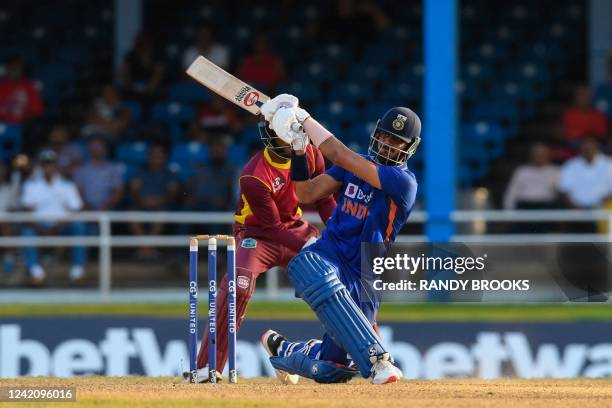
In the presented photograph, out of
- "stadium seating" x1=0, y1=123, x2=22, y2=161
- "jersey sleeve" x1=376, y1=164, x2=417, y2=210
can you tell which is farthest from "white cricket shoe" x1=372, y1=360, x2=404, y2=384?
"stadium seating" x1=0, y1=123, x2=22, y2=161

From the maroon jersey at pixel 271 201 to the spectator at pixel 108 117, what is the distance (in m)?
6.73

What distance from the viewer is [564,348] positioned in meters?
12.4

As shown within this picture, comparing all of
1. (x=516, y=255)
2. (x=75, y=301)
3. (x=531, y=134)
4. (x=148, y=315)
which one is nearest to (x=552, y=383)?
(x=516, y=255)

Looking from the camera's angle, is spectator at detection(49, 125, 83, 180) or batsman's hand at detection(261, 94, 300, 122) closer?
batsman's hand at detection(261, 94, 300, 122)

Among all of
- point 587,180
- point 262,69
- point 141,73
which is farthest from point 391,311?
point 141,73

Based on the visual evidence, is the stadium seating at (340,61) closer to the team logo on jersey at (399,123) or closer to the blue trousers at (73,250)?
the blue trousers at (73,250)

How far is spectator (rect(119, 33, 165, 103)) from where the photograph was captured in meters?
16.6

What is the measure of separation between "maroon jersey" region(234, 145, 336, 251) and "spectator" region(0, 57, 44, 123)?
784 cm

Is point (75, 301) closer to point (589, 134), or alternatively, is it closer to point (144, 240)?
point (144, 240)

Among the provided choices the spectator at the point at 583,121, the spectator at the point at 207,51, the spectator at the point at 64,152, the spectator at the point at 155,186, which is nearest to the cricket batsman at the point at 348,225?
the spectator at the point at 155,186

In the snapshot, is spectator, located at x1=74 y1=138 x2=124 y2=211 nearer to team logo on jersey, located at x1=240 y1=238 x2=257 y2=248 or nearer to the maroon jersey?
the maroon jersey

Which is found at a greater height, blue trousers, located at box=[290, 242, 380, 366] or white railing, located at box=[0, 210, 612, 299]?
white railing, located at box=[0, 210, 612, 299]

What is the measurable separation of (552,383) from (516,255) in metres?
3.18

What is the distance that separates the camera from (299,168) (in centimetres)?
817
